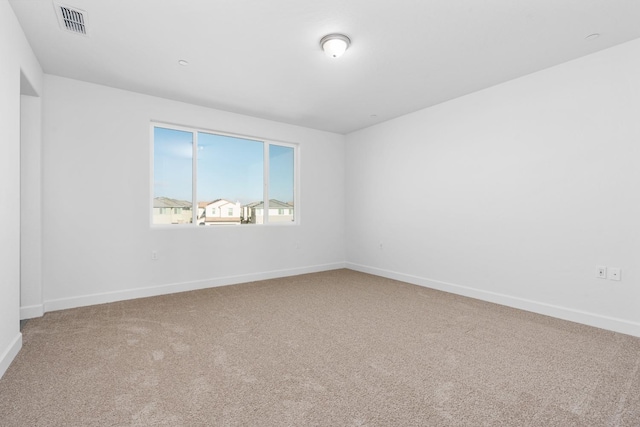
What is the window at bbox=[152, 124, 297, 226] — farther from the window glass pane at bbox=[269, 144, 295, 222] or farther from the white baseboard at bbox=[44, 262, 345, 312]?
the white baseboard at bbox=[44, 262, 345, 312]

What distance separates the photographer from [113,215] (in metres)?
3.71

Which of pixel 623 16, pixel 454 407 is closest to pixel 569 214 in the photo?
pixel 623 16

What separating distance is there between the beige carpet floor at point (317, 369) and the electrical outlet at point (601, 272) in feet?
1.62

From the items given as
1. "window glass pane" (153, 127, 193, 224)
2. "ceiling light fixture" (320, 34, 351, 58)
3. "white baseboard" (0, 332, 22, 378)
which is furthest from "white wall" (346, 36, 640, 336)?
"white baseboard" (0, 332, 22, 378)

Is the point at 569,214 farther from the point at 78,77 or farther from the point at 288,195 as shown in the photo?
the point at 78,77

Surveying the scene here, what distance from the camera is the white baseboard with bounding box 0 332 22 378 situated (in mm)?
2023

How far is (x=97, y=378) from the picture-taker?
1.98 m

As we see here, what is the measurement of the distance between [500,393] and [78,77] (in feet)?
15.5

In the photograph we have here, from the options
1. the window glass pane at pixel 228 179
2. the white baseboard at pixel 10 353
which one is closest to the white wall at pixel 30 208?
the white baseboard at pixel 10 353

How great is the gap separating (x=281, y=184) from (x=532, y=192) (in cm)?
354

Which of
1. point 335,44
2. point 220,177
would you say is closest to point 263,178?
point 220,177

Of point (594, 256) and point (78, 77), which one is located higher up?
point (78, 77)

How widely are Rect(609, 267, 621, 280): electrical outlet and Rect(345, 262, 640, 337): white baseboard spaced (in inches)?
14.1

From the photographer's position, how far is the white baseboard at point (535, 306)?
2752 mm
